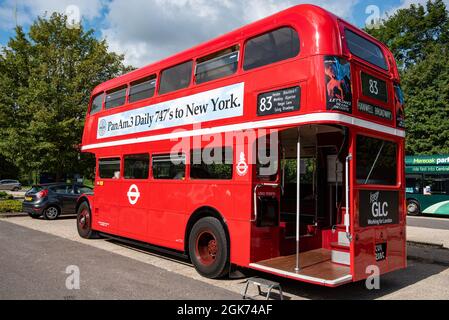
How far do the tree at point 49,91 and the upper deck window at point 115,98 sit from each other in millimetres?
8563

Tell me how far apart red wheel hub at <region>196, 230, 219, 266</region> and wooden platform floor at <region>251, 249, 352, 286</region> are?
104cm

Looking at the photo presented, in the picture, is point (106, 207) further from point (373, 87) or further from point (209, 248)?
point (373, 87)

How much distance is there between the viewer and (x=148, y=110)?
345 inches

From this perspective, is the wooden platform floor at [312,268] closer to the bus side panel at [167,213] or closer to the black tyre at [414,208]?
the bus side panel at [167,213]

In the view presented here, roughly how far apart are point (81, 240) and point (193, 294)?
6039 millimetres

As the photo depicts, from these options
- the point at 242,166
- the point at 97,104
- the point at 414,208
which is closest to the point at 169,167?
the point at 242,166

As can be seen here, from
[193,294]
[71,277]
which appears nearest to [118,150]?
[71,277]

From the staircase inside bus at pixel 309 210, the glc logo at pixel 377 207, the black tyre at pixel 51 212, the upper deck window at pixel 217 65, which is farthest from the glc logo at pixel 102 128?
the glc logo at pixel 377 207

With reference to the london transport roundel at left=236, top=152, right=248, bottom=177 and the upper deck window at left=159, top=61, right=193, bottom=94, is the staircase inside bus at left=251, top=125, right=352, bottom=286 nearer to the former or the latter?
the london transport roundel at left=236, top=152, right=248, bottom=177

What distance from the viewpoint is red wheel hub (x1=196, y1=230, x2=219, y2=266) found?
6883 millimetres

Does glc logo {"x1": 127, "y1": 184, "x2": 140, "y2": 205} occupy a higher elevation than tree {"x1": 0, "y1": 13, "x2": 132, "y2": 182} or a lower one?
lower

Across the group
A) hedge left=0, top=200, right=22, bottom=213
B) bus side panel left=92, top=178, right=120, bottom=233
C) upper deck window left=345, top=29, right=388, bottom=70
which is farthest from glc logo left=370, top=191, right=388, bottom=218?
hedge left=0, top=200, right=22, bottom=213

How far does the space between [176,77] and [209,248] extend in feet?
11.4
